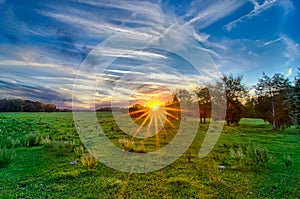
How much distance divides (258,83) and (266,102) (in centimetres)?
326

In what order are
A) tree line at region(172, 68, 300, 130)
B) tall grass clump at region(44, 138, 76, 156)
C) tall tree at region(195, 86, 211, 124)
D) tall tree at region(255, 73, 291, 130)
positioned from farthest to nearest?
1. tall tree at region(195, 86, 211, 124)
2. tree line at region(172, 68, 300, 130)
3. tall tree at region(255, 73, 291, 130)
4. tall grass clump at region(44, 138, 76, 156)

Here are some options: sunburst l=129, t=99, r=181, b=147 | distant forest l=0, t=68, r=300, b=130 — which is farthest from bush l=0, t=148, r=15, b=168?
distant forest l=0, t=68, r=300, b=130

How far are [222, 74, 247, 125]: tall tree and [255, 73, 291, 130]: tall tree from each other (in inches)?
101

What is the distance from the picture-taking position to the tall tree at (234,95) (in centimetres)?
3272

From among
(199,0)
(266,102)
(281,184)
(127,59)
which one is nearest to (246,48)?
(199,0)

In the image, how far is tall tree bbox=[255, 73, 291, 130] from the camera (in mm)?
30469

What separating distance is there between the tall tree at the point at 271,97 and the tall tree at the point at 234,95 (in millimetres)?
2559

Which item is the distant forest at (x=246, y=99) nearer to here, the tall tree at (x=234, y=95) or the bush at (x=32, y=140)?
the tall tree at (x=234, y=95)

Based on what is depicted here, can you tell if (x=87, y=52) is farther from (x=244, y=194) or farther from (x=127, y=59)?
(x=244, y=194)

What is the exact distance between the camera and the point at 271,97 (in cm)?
3281

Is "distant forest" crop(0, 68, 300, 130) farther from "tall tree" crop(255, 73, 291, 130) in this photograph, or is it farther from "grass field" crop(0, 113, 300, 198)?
"grass field" crop(0, 113, 300, 198)

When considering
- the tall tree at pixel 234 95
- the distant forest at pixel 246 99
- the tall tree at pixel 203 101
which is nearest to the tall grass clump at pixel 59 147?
the distant forest at pixel 246 99

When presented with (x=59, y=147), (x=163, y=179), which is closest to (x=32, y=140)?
(x=59, y=147)

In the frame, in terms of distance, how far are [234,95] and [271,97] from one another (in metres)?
5.20
